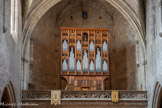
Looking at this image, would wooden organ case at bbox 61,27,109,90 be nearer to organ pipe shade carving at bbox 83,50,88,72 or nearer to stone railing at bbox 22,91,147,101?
organ pipe shade carving at bbox 83,50,88,72

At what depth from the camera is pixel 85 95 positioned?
24641 millimetres

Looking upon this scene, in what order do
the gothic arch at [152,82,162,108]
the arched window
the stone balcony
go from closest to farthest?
the gothic arch at [152,82,162,108], the arched window, the stone balcony

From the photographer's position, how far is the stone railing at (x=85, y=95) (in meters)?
24.4

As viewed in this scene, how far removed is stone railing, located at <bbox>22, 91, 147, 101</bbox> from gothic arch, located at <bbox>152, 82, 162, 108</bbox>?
1620mm

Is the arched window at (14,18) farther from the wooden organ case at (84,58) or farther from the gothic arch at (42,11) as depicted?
the wooden organ case at (84,58)

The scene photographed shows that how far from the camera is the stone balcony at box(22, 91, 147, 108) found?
24.3 metres

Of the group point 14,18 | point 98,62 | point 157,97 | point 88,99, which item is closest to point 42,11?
point 14,18

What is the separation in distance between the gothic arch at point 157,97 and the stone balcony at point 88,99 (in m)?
1.55

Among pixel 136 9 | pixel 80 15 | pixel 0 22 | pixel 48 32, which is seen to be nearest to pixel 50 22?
pixel 48 32

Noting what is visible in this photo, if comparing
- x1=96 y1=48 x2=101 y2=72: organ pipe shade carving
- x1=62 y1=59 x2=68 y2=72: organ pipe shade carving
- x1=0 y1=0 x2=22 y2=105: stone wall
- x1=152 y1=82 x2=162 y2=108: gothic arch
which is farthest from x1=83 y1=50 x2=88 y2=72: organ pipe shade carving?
x1=152 y1=82 x2=162 y2=108: gothic arch

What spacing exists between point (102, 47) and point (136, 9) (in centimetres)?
389

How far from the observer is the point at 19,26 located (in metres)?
23.9

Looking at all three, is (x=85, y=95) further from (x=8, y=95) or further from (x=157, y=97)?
(x=8, y=95)

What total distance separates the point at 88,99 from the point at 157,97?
437 centimetres
